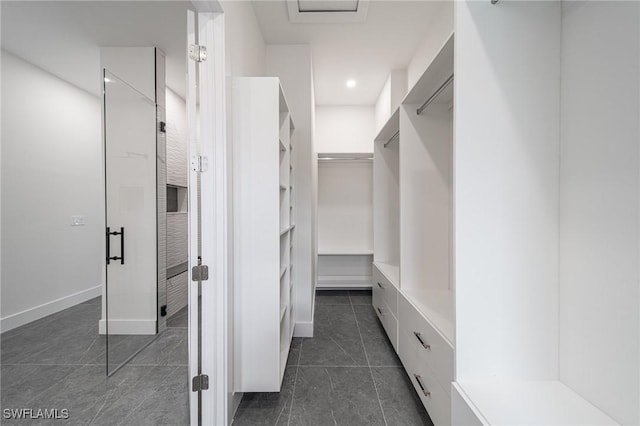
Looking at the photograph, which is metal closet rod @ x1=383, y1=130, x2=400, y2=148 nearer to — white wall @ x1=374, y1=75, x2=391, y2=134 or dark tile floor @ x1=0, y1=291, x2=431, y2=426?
white wall @ x1=374, y1=75, x2=391, y2=134

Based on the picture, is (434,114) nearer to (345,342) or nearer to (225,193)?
(225,193)

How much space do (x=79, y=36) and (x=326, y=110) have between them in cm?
287

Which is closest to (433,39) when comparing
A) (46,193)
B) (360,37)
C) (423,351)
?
(360,37)

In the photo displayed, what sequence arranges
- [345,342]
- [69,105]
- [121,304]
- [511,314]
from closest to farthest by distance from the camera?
[511,314] < [121,304] < [345,342] < [69,105]

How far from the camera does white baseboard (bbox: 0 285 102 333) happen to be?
2574 mm

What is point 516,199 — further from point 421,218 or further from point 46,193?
point 46,193

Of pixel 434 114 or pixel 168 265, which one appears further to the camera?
pixel 168 265

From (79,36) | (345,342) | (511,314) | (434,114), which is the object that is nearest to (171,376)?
(345,342)

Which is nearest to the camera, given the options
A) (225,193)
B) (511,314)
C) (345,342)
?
(511,314)

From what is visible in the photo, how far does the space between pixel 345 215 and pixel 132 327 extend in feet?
9.78

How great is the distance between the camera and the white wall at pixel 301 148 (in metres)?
2.55

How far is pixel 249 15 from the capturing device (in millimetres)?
1973

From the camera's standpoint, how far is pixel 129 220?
87.3 inches

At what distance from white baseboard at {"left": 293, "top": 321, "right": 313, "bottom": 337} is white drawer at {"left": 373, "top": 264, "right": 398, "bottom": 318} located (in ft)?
2.63
